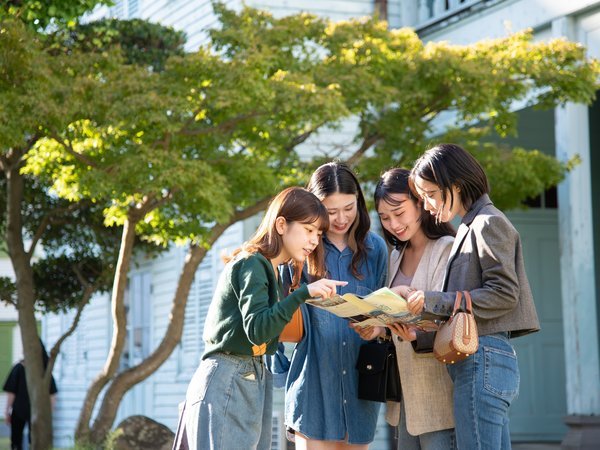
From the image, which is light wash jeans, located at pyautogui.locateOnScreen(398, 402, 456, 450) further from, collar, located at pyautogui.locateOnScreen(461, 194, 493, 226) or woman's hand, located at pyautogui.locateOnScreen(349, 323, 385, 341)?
collar, located at pyautogui.locateOnScreen(461, 194, 493, 226)

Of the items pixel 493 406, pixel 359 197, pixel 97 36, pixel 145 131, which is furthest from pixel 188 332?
pixel 493 406

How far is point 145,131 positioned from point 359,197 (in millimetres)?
4515

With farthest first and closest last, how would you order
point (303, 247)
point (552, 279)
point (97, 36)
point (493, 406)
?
1. point (552, 279)
2. point (97, 36)
3. point (303, 247)
4. point (493, 406)

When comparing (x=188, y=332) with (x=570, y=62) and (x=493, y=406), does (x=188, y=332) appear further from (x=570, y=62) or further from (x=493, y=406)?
(x=493, y=406)

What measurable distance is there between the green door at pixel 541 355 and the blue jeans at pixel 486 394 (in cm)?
887

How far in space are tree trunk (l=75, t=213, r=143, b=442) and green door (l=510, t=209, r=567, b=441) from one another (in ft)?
15.6

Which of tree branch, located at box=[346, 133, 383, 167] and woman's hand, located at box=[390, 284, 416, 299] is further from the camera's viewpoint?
tree branch, located at box=[346, 133, 383, 167]

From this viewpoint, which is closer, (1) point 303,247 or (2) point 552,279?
(1) point 303,247

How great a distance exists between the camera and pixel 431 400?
441 centimetres

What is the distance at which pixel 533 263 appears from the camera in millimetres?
13172

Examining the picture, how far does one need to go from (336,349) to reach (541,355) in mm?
8639

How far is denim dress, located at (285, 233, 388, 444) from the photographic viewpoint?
484cm

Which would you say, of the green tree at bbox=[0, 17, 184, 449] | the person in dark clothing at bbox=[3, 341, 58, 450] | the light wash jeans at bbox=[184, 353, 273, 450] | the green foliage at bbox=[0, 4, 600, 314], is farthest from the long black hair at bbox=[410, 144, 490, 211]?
the person in dark clothing at bbox=[3, 341, 58, 450]

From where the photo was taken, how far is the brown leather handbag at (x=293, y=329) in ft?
15.6
